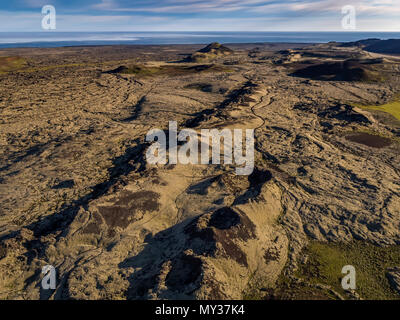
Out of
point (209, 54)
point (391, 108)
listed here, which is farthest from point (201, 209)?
point (209, 54)

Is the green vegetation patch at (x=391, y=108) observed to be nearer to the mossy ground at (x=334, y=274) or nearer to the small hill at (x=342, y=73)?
the small hill at (x=342, y=73)

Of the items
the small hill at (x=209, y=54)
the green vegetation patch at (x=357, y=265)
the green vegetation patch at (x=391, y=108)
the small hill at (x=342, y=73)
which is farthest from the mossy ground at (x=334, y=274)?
the small hill at (x=209, y=54)

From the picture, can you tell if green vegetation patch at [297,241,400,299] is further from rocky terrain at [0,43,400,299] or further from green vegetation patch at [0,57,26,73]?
green vegetation patch at [0,57,26,73]

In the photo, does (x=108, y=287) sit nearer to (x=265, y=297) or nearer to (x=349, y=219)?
(x=265, y=297)

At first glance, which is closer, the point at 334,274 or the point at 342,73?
the point at 334,274

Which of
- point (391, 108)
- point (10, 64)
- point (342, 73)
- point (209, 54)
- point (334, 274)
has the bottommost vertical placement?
point (334, 274)

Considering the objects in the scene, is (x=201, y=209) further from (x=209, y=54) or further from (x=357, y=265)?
(x=209, y=54)

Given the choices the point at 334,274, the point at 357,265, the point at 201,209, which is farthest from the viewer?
the point at 201,209
